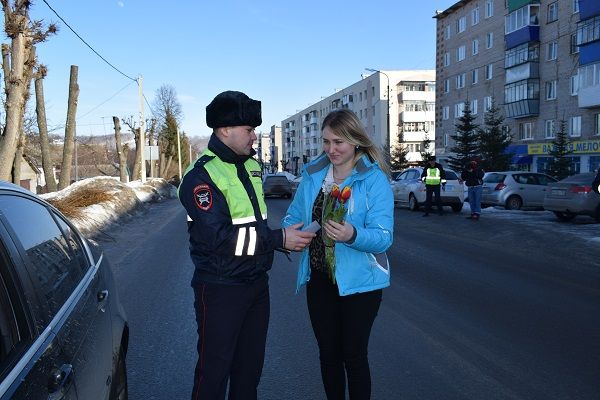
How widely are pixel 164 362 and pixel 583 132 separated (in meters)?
36.6

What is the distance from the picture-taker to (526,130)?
4153cm

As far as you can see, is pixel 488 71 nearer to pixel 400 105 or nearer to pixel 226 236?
pixel 400 105

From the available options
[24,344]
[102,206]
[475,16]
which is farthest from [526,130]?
[24,344]

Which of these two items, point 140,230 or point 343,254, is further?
point 140,230

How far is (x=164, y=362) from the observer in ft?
14.1

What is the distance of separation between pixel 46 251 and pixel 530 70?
4229cm

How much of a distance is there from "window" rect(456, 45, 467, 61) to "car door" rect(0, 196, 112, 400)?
51.8m

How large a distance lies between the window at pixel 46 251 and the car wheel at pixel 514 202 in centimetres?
1826

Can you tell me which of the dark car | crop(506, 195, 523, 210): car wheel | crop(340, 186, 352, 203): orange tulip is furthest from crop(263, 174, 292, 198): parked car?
crop(340, 186, 352, 203): orange tulip

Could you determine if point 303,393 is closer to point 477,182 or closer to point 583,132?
point 477,182

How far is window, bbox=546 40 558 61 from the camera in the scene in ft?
125

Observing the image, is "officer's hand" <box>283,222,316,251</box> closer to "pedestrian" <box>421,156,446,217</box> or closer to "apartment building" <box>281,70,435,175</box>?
"pedestrian" <box>421,156,446,217</box>

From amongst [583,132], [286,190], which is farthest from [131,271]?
[583,132]

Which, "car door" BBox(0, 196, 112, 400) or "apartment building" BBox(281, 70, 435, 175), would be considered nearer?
"car door" BBox(0, 196, 112, 400)
